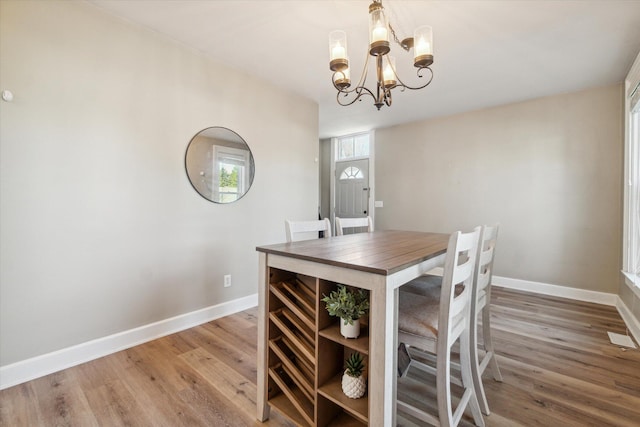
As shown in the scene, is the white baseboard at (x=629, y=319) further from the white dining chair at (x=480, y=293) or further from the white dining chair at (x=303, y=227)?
the white dining chair at (x=303, y=227)

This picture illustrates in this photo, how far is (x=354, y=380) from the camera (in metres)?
1.15

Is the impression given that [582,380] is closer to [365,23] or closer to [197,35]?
[365,23]

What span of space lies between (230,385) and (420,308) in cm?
121

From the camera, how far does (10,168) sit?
1639 millimetres

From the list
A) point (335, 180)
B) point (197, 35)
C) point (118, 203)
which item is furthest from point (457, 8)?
point (335, 180)

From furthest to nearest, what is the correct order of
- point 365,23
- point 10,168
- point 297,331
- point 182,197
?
1. point 182,197
2. point 365,23
3. point 10,168
4. point 297,331

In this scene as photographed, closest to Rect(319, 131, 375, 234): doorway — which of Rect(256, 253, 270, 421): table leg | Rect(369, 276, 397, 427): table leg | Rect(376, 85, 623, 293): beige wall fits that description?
Rect(376, 85, 623, 293): beige wall

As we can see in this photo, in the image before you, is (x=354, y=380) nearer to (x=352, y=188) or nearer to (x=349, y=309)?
(x=349, y=309)

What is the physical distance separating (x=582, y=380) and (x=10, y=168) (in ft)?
12.0

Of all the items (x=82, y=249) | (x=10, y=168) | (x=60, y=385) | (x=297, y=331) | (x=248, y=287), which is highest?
(x=10, y=168)

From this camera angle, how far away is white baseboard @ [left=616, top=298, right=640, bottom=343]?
7.47ft

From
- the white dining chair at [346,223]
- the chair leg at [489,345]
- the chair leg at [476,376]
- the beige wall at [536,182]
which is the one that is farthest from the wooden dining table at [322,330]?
the beige wall at [536,182]

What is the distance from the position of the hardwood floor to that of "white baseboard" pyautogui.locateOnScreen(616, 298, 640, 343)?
9 cm

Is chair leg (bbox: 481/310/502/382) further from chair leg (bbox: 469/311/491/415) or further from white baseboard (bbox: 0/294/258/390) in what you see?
white baseboard (bbox: 0/294/258/390)
